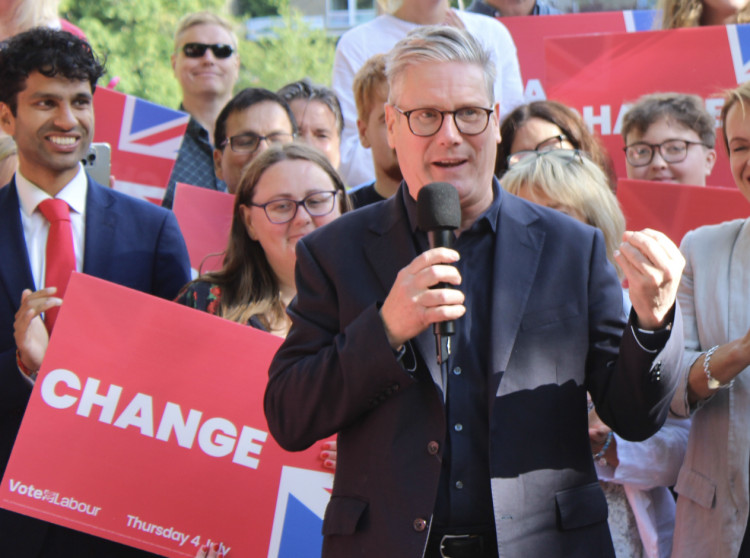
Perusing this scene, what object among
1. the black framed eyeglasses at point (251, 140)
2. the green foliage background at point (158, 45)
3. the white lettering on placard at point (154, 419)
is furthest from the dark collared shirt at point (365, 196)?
the green foliage background at point (158, 45)

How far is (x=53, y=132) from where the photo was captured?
4160 mm

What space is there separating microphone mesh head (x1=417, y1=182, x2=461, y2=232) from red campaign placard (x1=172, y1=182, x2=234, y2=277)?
2.74 meters

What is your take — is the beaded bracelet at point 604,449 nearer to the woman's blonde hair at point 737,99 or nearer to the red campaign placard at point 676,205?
the woman's blonde hair at point 737,99

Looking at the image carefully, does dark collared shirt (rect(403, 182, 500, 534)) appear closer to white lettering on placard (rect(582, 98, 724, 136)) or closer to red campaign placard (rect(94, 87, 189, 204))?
white lettering on placard (rect(582, 98, 724, 136))

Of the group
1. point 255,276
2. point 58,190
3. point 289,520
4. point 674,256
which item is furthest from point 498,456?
point 58,190

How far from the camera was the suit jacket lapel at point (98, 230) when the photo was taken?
397cm

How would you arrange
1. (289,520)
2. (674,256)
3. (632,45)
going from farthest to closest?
(632,45) → (289,520) → (674,256)

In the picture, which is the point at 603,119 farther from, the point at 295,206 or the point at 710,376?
the point at 710,376

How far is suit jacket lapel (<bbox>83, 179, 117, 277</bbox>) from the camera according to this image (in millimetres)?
3973

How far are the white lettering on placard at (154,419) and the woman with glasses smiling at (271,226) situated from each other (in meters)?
0.52

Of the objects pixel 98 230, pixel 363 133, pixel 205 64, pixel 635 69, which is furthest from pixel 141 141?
pixel 635 69

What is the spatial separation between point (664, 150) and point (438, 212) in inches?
113

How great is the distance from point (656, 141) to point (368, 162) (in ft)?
5.90

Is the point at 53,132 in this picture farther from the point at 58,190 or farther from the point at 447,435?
the point at 447,435
